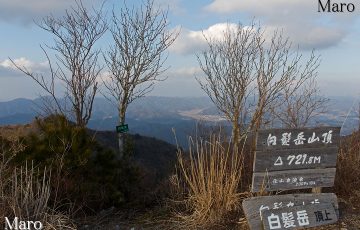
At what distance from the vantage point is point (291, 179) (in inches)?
193

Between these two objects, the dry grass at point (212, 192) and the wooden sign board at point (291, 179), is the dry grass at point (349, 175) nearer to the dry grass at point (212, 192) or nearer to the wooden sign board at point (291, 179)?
the wooden sign board at point (291, 179)

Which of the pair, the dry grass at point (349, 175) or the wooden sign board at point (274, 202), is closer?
the wooden sign board at point (274, 202)

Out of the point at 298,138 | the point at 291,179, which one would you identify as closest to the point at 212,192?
the point at 291,179

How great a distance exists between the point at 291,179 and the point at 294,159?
225mm

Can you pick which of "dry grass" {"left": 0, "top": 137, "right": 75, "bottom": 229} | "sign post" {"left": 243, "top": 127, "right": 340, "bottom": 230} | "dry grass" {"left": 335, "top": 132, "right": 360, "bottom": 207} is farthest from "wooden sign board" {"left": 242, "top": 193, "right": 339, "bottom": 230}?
"dry grass" {"left": 0, "top": 137, "right": 75, "bottom": 229}

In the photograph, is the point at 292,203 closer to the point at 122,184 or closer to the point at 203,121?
the point at 203,121

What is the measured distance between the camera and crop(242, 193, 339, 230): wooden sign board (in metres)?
4.67

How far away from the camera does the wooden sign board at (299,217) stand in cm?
466

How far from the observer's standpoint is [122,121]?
10.3 meters

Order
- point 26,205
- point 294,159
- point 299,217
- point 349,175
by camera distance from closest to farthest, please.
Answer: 1. point 26,205
2. point 299,217
3. point 294,159
4. point 349,175

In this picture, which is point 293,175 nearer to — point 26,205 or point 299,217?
point 299,217

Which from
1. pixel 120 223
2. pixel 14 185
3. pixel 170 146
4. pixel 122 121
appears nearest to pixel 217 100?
pixel 122 121

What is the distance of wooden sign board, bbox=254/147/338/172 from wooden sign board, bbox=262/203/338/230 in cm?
44

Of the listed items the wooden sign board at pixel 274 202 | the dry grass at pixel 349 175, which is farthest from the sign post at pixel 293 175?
the dry grass at pixel 349 175
